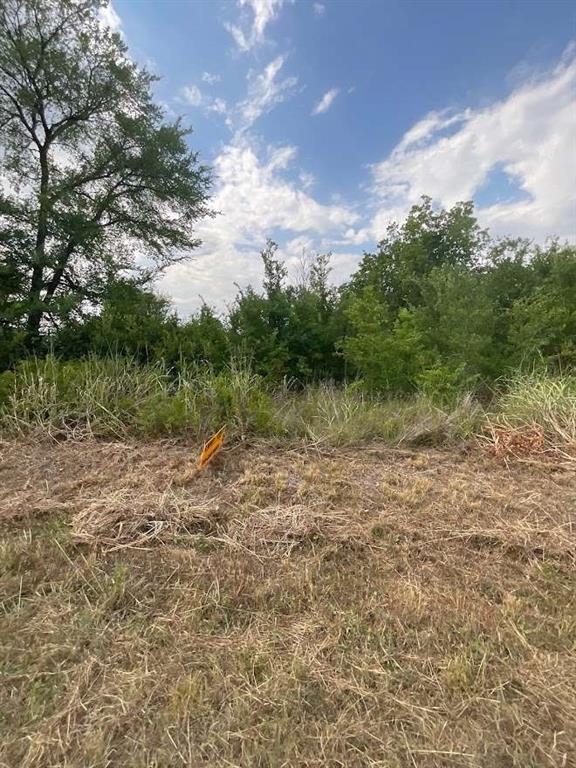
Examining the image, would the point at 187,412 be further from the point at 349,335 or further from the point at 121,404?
the point at 349,335

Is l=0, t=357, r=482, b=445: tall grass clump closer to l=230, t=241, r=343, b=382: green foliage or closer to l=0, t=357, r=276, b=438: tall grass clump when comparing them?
l=0, t=357, r=276, b=438: tall grass clump

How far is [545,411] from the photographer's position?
3572mm

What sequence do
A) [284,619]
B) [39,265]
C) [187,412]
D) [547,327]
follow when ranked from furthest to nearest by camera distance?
[39,265], [547,327], [187,412], [284,619]

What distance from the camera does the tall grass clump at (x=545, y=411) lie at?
3.36 m

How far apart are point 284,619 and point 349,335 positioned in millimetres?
4943

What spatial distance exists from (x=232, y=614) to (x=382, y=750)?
0.74m

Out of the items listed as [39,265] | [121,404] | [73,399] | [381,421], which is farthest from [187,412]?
[39,265]

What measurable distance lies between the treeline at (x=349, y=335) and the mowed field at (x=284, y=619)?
2507 mm

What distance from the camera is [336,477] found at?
2.76 meters

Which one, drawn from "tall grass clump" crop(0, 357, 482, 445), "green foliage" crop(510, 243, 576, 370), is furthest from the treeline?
"tall grass clump" crop(0, 357, 482, 445)

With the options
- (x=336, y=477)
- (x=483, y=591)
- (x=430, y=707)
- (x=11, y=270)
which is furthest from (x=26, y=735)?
(x=11, y=270)

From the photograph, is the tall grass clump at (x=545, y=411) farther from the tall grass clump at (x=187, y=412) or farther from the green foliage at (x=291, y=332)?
the green foliage at (x=291, y=332)

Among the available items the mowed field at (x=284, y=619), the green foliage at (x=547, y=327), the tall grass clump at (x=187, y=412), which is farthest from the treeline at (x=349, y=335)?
the mowed field at (x=284, y=619)

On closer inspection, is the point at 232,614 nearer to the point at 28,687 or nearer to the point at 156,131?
the point at 28,687
